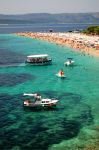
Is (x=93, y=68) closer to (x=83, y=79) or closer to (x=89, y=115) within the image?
(x=83, y=79)

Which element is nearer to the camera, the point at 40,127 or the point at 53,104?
the point at 40,127

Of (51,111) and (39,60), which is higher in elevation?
(51,111)

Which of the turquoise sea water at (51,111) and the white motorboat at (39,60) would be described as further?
the white motorboat at (39,60)

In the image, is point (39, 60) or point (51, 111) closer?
point (51, 111)

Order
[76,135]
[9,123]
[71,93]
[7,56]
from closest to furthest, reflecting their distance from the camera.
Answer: [76,135] → [9,123] → [71,93] → [7,56]

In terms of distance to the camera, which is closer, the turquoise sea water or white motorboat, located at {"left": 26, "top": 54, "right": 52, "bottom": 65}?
the turquoise sea water

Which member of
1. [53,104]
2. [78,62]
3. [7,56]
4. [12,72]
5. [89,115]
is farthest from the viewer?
[7,56]

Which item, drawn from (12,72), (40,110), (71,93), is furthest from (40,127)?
(12,72)
